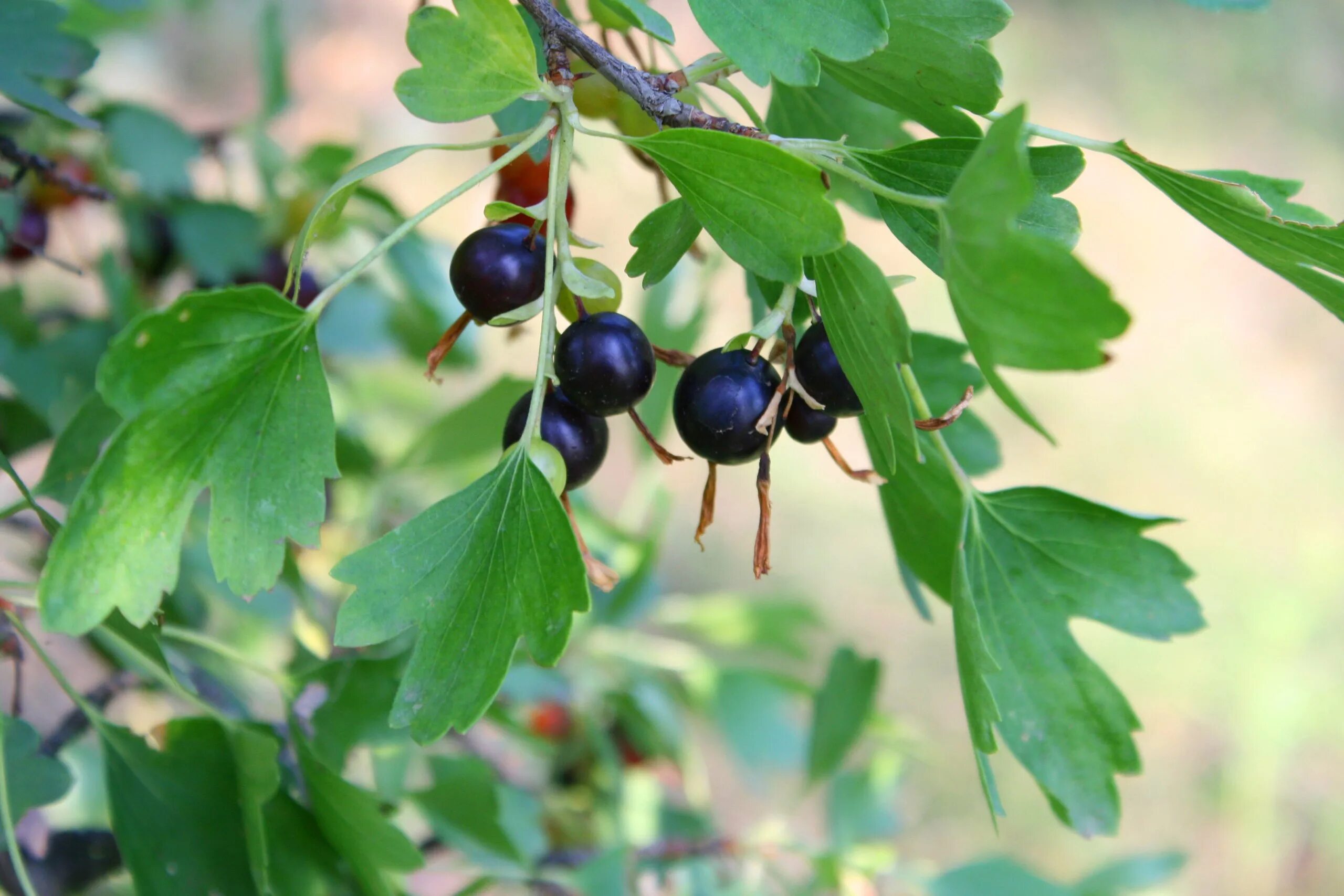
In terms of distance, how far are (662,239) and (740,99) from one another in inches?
4.6

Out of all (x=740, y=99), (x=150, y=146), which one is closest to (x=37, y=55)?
(x=150, y=146)

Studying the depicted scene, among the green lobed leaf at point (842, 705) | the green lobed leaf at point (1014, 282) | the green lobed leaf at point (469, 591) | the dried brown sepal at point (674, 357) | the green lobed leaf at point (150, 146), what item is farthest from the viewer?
the green lobed leaf at point (842, 705)

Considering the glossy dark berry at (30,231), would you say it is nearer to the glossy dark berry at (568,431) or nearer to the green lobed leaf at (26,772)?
the green lobed leaf at (26,772)

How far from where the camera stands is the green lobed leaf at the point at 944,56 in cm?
54

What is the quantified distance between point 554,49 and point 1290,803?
2.81 meters

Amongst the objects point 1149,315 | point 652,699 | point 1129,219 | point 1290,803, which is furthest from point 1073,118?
point 652,699

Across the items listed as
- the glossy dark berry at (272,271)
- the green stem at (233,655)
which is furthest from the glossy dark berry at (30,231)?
the green stem at (233,655)

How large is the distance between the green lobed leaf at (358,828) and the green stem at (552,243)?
0.26m

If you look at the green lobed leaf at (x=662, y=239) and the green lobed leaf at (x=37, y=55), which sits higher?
the green lobed leaf at (x=662, y=239)

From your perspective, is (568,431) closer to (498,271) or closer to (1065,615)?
(498,271)

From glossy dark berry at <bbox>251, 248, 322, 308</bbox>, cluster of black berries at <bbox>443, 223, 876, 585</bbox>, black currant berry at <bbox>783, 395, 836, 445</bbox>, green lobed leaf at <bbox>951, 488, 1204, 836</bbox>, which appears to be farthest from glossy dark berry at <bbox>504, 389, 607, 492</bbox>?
glossy dark berry at <bbox>251, 248, 322, 308</bbox>

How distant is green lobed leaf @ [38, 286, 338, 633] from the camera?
1.58ft

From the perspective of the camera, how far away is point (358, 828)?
643mm

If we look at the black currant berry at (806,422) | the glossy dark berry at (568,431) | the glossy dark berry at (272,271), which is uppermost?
the black currant berry at (806,422)
